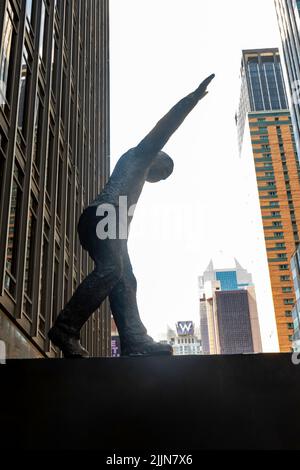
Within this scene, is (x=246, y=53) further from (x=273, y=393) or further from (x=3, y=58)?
(x=273, y=393)

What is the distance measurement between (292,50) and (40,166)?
143ft

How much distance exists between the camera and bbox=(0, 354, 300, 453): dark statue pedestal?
219 inches

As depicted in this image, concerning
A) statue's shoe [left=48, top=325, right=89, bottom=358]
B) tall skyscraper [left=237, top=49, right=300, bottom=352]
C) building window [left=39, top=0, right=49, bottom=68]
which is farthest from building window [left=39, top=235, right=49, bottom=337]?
tall skyscraper [left=237, top=49, right=300, bottom=352]

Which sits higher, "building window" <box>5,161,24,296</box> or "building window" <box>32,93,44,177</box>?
"building window" <box>32,93,44,177</box>

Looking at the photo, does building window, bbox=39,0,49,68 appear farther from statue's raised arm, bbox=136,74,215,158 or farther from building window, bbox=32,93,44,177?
statue's raised arm, bbox=136,74,215,158

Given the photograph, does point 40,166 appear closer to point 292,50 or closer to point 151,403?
point 151,403

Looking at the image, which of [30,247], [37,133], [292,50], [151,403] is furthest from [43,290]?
[292,50]

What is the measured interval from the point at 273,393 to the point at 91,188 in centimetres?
3060

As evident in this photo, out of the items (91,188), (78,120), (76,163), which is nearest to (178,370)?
(76,163)

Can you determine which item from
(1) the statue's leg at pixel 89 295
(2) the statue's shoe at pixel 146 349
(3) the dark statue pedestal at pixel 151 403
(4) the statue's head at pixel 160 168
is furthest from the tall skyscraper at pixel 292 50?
(3) the dark statue pedestal at pixel 151 403

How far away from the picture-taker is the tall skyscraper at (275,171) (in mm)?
122938

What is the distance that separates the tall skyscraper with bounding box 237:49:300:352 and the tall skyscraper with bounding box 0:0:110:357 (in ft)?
308

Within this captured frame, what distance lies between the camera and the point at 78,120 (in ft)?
102

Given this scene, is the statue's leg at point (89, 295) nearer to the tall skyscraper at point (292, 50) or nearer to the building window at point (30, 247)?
the building window at point (30, 247)
